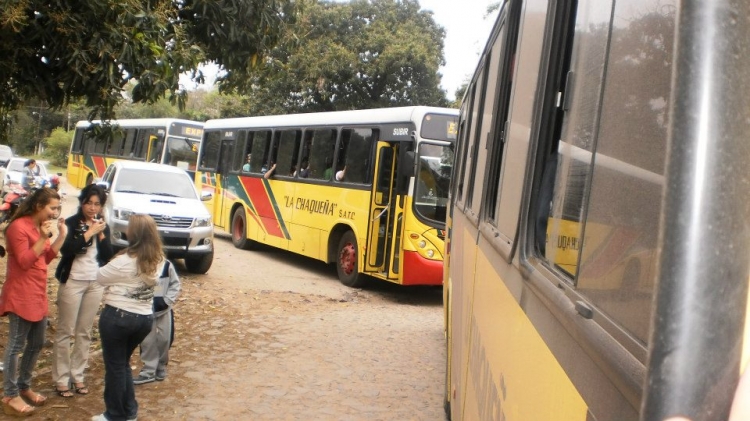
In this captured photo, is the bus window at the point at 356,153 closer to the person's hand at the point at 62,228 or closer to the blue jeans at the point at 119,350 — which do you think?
the person's hand at the point at 62,228

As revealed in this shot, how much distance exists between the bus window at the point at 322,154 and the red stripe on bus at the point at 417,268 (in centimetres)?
298

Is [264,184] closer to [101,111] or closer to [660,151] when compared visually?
[101,111]

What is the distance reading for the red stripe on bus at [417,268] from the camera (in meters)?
12.1

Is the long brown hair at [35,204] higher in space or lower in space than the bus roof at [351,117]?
lower

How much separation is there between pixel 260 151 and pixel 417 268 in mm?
6682

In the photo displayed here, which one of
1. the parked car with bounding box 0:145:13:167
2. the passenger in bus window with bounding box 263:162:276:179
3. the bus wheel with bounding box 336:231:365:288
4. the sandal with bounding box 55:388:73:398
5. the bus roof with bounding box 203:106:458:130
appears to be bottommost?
the sandal with bounding box 55:388:73:398

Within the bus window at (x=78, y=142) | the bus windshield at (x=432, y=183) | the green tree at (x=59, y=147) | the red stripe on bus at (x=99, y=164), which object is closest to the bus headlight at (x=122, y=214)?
the bus windshield at (x=432, y=183)

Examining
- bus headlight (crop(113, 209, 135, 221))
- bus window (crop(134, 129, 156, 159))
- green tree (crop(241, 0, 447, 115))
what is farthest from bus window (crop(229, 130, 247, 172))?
green tree (crop(241, 0, 447, 115))

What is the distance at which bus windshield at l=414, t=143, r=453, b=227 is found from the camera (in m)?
12.3

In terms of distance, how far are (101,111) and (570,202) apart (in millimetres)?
6479

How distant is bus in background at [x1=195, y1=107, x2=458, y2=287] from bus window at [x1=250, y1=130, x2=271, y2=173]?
0.08 ft

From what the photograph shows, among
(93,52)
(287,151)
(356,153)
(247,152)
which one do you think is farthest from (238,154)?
(93,52)

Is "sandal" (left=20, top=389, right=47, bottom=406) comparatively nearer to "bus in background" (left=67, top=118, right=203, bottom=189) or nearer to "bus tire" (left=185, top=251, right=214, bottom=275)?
"bus tire" (left=185, top=251, right=214, bottom=275)

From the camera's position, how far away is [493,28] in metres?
4.83
